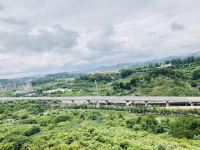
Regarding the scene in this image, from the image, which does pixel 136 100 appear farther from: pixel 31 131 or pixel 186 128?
pixel 186 128

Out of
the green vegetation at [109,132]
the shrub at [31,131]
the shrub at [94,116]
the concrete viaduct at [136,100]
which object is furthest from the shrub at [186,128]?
the concrete viaduct at [136,100]

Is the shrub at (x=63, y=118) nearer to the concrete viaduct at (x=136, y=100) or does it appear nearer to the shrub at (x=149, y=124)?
the shrub at (x=149, y=124)

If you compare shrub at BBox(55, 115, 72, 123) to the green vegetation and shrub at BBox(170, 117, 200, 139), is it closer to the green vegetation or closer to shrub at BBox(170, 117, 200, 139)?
the green vegetation

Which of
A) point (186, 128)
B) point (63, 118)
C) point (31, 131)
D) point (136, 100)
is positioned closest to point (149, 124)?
point (186, 128)

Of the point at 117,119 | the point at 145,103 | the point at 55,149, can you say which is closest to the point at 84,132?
the point at 55,149

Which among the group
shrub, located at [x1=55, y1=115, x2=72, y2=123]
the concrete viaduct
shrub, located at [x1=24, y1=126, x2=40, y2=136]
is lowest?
shrub, located at [x1=24, y1=126, x2=40, y2=136]

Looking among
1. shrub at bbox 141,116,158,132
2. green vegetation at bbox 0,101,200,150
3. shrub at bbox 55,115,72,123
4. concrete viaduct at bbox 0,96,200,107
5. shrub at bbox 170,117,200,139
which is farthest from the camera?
concrete viaduct at bbox 0,96,200,107

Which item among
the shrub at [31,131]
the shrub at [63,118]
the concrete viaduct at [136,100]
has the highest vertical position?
the concrete viaduct at [136,100]

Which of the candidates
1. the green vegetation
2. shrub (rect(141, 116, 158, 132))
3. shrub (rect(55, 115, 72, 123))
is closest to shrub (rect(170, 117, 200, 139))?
the green vegetation
